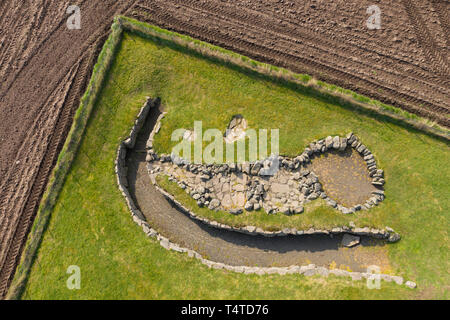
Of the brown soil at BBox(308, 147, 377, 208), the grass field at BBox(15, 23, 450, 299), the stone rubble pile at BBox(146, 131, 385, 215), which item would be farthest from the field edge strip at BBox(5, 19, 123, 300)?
the brown soil at BBox(308, 147, 377, 208)

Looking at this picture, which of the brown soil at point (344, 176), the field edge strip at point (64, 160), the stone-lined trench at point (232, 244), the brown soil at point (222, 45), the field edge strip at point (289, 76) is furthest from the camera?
the brown soil at point (222, 45)

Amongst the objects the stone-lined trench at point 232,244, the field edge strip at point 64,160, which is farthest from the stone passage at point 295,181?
the field edge strip at point 64,160

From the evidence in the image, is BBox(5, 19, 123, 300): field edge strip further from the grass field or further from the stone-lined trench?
the stone-lined trench

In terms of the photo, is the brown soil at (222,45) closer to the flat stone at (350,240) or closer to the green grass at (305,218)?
the green grass at (305,218)

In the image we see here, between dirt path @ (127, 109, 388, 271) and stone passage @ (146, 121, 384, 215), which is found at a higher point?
stone passage @ (146, 121, 384, 215)

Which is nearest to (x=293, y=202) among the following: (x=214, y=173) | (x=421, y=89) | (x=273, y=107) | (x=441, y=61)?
(x=214, y=173)

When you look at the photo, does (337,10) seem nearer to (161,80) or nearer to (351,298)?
(161,80)

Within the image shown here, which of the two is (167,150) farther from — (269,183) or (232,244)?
(232,244)
